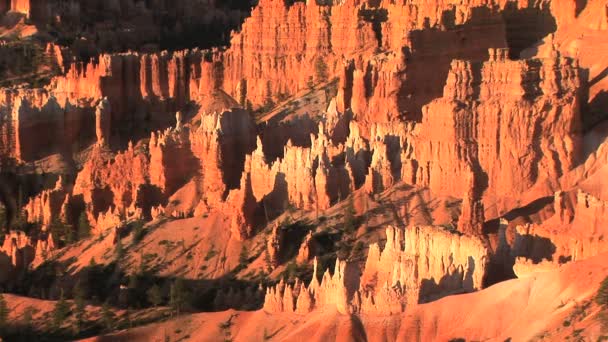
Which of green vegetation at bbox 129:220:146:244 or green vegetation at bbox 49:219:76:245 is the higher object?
green vegetation at bbox 129:220:146:244

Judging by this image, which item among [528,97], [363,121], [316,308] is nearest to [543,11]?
[363,121]

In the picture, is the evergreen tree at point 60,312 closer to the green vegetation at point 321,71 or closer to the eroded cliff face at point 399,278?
the eroded cliff face at point 399,278

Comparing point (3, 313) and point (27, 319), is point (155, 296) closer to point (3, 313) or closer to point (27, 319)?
point (27, 319)

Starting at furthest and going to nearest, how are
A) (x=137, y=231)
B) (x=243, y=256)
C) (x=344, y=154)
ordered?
(x=137, y=231), (x=344, y=154), (x=243, y=256)

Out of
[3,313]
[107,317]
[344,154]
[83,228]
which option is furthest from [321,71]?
[107,317]

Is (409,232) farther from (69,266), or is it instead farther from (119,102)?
(119,102)

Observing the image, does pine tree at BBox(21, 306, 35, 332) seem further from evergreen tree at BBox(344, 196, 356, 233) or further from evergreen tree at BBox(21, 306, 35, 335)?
evergreen tree at BBox(344, 196, 356, 233)

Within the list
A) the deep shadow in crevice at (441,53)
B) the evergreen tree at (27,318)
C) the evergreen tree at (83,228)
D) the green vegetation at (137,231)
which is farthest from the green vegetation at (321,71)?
the evergreen tree at (27,318)

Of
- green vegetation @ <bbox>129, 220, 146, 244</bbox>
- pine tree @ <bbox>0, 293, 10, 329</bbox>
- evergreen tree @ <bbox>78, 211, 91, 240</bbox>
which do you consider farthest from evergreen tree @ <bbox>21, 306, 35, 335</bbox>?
evergreen tree @ <bbox>78, 211, 91, 240</bbox>
